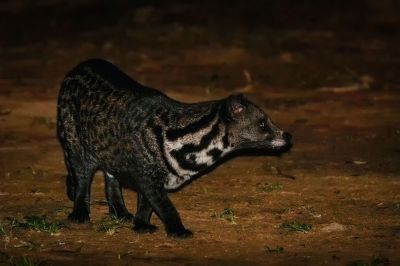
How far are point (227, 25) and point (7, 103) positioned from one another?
41.0 feet

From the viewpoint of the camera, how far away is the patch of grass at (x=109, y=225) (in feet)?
30.4

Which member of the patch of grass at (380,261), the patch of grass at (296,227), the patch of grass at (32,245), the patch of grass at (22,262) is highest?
the patch of grass at (22,262)

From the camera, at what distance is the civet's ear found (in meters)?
9.28

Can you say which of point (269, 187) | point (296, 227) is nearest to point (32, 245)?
point (296, 227)

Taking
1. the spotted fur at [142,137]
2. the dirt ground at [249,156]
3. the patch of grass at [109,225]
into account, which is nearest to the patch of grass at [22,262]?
the dirt ground at [249,156]

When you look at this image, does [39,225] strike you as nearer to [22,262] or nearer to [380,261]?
[22,262]

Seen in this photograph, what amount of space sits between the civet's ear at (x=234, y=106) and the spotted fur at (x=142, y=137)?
10 millimetres

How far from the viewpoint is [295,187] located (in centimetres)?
1116

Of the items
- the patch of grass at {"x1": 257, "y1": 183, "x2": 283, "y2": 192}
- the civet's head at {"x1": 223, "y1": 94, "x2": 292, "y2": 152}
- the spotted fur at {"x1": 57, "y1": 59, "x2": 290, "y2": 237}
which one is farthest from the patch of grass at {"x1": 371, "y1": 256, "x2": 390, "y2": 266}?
the patch of grass at {"x1": 257, "y1": 183, "x2": 283, "y2": 192}

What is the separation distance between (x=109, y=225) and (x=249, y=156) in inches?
152

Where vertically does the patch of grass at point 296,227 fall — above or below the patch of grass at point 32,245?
below

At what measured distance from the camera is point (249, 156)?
42.2 feet

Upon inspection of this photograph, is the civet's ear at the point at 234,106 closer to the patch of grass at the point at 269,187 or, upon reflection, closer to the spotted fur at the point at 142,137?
the spotted fur at the point at 142,137

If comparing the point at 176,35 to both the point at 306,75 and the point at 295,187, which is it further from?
the point at 295,187
